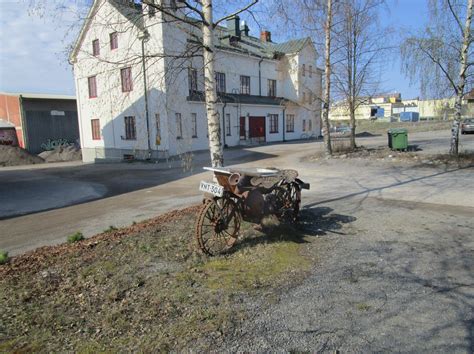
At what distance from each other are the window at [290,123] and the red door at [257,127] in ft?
14.0

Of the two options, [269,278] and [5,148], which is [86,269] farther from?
[5,148]

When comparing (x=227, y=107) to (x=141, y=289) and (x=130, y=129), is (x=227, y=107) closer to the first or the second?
(x=130, y=129)

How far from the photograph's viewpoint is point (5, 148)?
3031cm

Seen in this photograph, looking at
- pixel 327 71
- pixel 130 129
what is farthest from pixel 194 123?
pixel 327 71

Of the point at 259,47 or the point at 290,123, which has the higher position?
the point at 259,47

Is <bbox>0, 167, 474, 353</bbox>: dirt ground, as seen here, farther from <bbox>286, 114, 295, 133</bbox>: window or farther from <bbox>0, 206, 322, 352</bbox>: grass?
<bbox>286, 114, 295, 133</bbox>: window

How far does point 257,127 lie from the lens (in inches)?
1287

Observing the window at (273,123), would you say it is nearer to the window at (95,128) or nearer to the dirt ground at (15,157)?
the window at (95,128)

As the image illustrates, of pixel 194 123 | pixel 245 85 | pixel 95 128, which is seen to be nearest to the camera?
pixel 194 123

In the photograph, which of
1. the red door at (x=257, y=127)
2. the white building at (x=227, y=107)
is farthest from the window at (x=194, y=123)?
the red door at (x=257, y=127)

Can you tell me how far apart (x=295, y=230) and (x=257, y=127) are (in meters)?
26.9

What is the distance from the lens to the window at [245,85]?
33.0 m

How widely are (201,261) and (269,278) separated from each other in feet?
3.46

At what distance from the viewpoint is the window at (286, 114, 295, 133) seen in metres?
36.6
